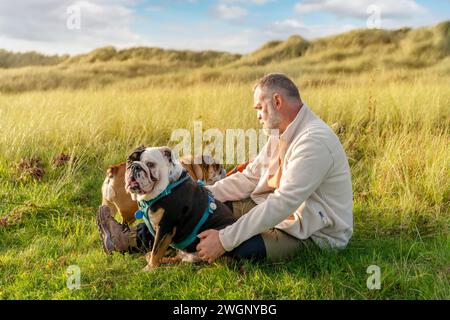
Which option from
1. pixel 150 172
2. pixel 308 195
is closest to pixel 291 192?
pixel 308 195

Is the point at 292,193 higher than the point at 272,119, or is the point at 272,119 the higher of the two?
the point at 272,119

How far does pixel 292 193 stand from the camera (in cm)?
373

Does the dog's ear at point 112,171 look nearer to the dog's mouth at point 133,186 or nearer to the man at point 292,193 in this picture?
the dog's mouth at point 133,186

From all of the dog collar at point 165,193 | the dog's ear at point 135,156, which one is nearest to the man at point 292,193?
the dog collar at point 165,193

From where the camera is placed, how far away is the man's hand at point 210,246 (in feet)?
12.7

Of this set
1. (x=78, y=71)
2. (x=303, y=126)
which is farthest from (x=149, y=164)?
(x=78, y=71)

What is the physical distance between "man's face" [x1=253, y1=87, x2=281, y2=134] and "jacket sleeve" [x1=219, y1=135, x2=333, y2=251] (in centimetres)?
29

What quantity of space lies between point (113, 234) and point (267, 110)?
1.62 meters

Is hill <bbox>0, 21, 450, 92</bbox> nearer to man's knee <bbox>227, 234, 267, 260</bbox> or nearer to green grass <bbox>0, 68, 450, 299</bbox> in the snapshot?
green grass <bbox>0, 68, 450, 299</bbox>

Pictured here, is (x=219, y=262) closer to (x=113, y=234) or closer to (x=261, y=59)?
(x=113, y=234)

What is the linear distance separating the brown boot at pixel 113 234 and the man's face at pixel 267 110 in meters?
1.45

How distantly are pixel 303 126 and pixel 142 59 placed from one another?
18.6m
